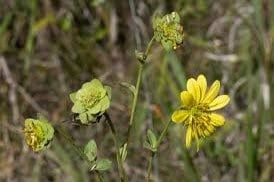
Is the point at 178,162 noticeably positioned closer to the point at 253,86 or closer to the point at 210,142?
the point at 210,142

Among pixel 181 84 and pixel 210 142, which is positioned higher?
pixel 181 84

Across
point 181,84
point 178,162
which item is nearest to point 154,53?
point 181,84

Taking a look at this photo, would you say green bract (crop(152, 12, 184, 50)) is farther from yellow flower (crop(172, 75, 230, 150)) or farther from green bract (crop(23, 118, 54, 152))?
green bract (crop(23, 118, 54, 152))

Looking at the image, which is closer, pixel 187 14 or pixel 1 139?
pixel 1 139

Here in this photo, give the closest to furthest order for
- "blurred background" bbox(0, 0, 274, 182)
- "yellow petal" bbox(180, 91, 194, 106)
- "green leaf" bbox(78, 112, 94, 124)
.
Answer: "green leaf" bbox(78, 112, 94, 124)
"yellow petal" bbox(180, 91, 194, 106)
"blurred background" bbox(0, 0, 274, 182)

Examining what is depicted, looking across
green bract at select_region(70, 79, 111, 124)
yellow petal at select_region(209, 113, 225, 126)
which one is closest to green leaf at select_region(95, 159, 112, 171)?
green bract at select_region(70, 79, 111, 124)

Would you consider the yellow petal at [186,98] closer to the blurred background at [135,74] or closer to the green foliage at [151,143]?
the green foliage at [151,143]

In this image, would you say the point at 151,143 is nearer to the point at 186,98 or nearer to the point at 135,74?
the point at 186,98
